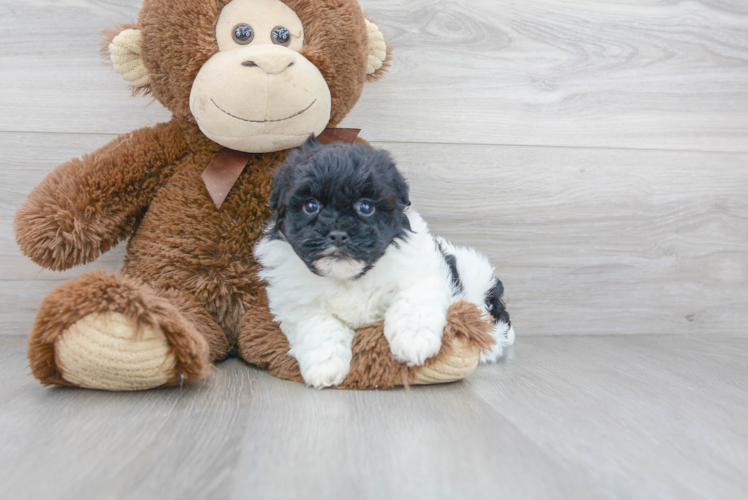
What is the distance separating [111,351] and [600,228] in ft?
4.44

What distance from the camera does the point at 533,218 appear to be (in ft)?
5.52

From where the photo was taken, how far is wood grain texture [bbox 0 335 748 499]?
72cm

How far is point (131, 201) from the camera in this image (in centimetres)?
126

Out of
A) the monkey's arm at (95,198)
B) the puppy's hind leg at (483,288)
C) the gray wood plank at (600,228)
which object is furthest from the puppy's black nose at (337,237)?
the gray wood plank at (600,228)

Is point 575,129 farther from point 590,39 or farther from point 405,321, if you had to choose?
A: point 405,321

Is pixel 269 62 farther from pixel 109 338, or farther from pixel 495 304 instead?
pixel 495 304

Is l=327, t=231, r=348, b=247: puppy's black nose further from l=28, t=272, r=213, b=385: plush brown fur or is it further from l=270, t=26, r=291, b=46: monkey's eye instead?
l=270, t=26, r=291, b=46: monkey's eye

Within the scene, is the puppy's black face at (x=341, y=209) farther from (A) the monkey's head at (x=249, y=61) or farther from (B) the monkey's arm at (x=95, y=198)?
(B) the monkey's arm at (x=95, y=198)

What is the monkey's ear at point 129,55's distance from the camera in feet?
4.03

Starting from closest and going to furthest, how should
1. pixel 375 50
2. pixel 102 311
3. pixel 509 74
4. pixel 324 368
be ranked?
pixel 102 311 < pixel 324 368 < pixel 375 50 < pixel 509 74

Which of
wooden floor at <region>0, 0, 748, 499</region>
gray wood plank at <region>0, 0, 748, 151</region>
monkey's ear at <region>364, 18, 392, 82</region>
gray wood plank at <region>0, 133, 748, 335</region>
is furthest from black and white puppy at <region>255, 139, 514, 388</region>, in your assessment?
gray wood plank at <region>0, 0, 748, 151</region>

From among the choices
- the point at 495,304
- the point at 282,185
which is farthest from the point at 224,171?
the point at 495,304

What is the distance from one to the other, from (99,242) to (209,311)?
268mm

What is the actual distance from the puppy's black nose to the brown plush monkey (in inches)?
8.6
